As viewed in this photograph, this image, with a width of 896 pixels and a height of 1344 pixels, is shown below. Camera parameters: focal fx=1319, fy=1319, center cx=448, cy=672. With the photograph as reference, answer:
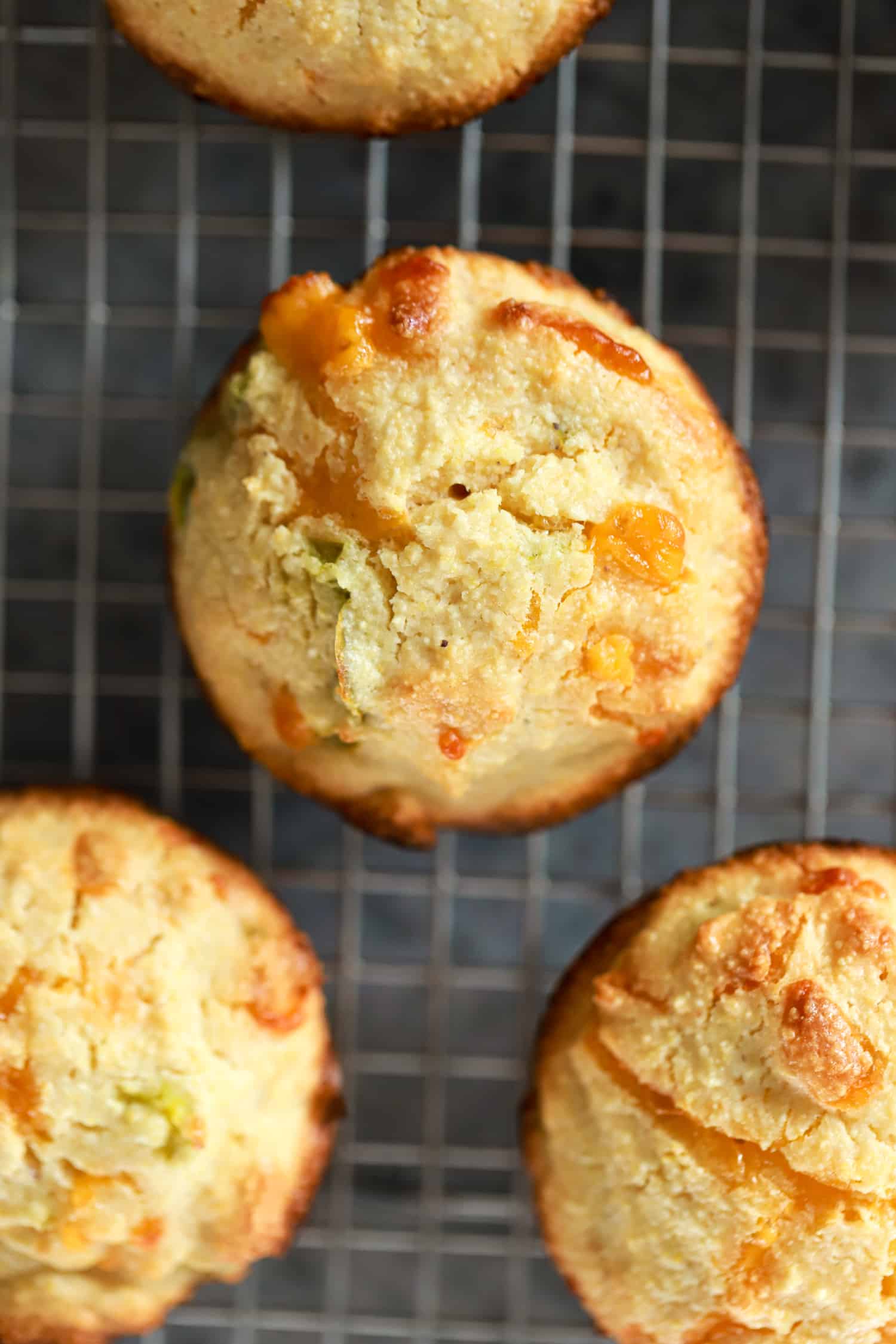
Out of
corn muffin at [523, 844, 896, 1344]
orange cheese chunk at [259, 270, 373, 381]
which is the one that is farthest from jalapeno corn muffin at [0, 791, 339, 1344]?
orange cheese chunk at [259, 270, 373, 381]

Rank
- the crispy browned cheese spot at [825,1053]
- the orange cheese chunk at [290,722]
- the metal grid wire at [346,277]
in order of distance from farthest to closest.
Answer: the metal grid wire at [346,277] < the orange cheese chunk at [290,722] < the crispy browned cheese spot at [825,1053]

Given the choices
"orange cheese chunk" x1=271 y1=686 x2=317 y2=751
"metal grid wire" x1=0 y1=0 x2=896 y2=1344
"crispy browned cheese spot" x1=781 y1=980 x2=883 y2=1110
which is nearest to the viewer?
"crispy browned cheese spot" x1=781 y1=980 x2=883 y2=1110

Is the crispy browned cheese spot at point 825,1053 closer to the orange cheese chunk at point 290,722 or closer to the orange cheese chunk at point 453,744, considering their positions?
the orange cheese chunk at point 453,744

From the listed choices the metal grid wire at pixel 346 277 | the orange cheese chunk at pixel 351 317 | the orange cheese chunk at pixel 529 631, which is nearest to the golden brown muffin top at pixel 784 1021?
the orange cheese chunk at pixel 529 631

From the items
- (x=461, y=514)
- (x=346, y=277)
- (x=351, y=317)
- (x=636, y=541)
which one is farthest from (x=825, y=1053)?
(x=346, y=277)

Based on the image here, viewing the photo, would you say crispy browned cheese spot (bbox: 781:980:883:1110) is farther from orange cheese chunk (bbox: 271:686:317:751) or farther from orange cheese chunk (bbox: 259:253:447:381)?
orange cheese chunk (bbox: 259:253:447:381)

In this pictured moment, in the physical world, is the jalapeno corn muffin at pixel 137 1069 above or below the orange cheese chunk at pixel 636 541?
below
